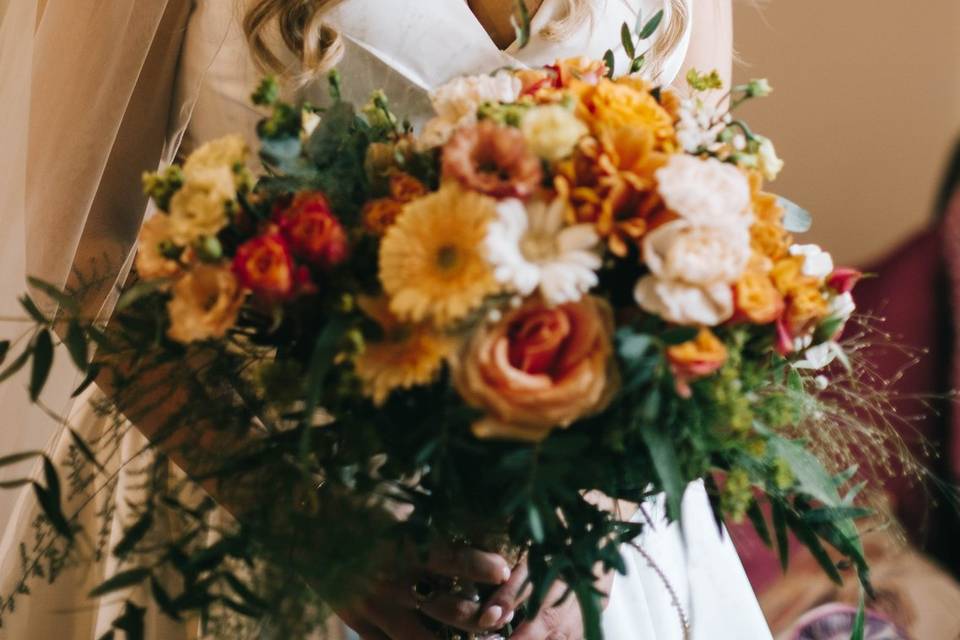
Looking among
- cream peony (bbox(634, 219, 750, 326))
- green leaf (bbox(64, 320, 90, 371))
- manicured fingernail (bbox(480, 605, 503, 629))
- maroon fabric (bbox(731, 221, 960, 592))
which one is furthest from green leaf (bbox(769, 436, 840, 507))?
maroon fabric (bbox(731, 221, 960, 592))

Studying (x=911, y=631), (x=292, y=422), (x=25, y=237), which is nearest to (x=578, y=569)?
(x=292, y=422)

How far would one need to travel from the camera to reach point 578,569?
0.47m

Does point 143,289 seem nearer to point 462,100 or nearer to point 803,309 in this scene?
point 462,100

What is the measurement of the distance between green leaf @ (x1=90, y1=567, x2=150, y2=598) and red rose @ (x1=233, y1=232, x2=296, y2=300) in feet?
0.49

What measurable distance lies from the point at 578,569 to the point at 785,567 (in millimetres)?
145

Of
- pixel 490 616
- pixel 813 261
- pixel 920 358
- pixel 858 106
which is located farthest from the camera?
pixel 858 106

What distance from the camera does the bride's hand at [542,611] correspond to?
0.60 meters

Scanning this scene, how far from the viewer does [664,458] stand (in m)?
0.41

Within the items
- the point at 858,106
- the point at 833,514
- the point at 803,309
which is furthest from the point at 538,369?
the point at 858,106

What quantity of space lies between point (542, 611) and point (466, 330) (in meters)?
0.34

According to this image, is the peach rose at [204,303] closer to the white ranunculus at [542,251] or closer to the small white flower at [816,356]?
the white ranunculus at [542,251]

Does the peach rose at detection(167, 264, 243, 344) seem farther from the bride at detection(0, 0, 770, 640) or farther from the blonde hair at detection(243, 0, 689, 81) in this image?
the blonde hair at detection(243, 0, 689, 81)

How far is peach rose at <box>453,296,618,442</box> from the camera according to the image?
1.22ft

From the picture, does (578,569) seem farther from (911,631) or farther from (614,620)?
(911,631)
